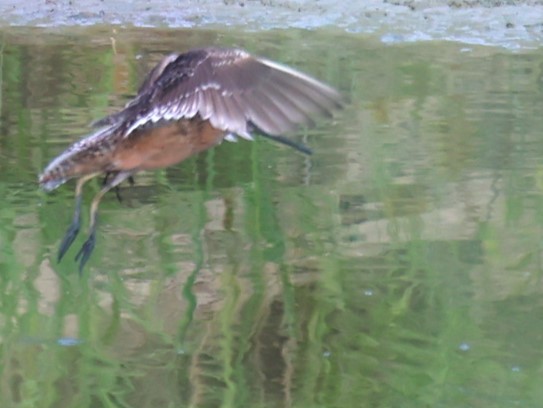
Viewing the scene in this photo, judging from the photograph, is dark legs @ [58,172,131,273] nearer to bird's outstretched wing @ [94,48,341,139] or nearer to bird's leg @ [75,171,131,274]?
bird's leg @ [75,171,131,274]

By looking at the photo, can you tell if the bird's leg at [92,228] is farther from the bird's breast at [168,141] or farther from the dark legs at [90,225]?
the bird's breast at [168,141]

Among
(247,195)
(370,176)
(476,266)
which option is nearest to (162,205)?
(247,195)

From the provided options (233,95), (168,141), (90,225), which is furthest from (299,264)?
(233,95)

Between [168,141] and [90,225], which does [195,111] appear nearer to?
[168,141]

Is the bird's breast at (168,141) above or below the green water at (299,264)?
above

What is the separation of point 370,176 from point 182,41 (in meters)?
2.27

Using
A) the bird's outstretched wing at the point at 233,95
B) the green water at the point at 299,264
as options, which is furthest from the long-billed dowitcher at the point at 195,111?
the green water at the point at 299,264

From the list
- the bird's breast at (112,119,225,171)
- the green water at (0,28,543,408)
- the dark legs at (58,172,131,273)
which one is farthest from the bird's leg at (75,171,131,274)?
the bird's breast at (112,119,225,171)

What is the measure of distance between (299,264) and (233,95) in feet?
2.87

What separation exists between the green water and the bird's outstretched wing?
0.52 metres

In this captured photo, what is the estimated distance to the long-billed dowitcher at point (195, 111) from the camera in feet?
9.62

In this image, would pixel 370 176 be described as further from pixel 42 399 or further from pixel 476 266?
pixel 42 399

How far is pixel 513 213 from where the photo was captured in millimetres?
4121

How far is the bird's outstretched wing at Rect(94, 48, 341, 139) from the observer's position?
292cm
